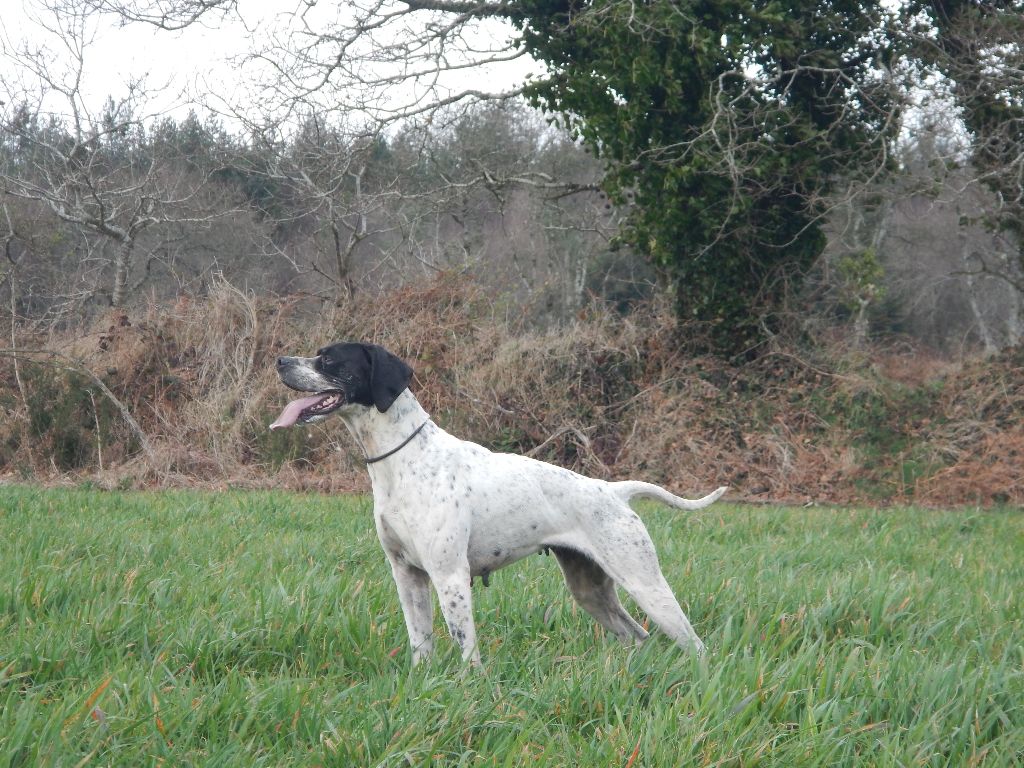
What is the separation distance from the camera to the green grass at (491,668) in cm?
296

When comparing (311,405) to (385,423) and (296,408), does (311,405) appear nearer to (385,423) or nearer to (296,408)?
(296,408)

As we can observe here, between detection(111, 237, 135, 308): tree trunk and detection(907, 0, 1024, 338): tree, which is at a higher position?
detection(907, 0, 1024, 338): tree

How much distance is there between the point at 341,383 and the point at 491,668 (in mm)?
1367

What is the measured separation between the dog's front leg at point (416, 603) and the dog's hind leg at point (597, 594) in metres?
0.61

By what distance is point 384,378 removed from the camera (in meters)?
4.40

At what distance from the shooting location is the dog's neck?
4402mm

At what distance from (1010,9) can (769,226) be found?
163 inches

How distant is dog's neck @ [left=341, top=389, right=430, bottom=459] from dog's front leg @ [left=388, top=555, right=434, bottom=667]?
494 mm

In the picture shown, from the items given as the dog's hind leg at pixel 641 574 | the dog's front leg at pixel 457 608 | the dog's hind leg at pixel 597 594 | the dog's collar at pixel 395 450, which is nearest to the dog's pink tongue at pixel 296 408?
the dog's collar at pixel 395 450

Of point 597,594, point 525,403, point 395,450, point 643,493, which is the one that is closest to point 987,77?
point 525,403

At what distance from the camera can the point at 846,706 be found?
341 cm

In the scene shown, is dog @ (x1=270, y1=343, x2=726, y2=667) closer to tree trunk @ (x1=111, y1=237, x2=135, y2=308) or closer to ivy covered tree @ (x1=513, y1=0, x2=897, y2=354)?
ivy covered tree @ (x1=513, y1=0, x2=897, y2=354)

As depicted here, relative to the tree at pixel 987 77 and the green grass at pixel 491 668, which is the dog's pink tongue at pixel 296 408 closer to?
the green grass at pixel 491 668

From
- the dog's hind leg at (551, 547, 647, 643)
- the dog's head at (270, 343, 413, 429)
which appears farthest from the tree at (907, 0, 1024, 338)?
the dog's head at (270, 343, 413, 429)
